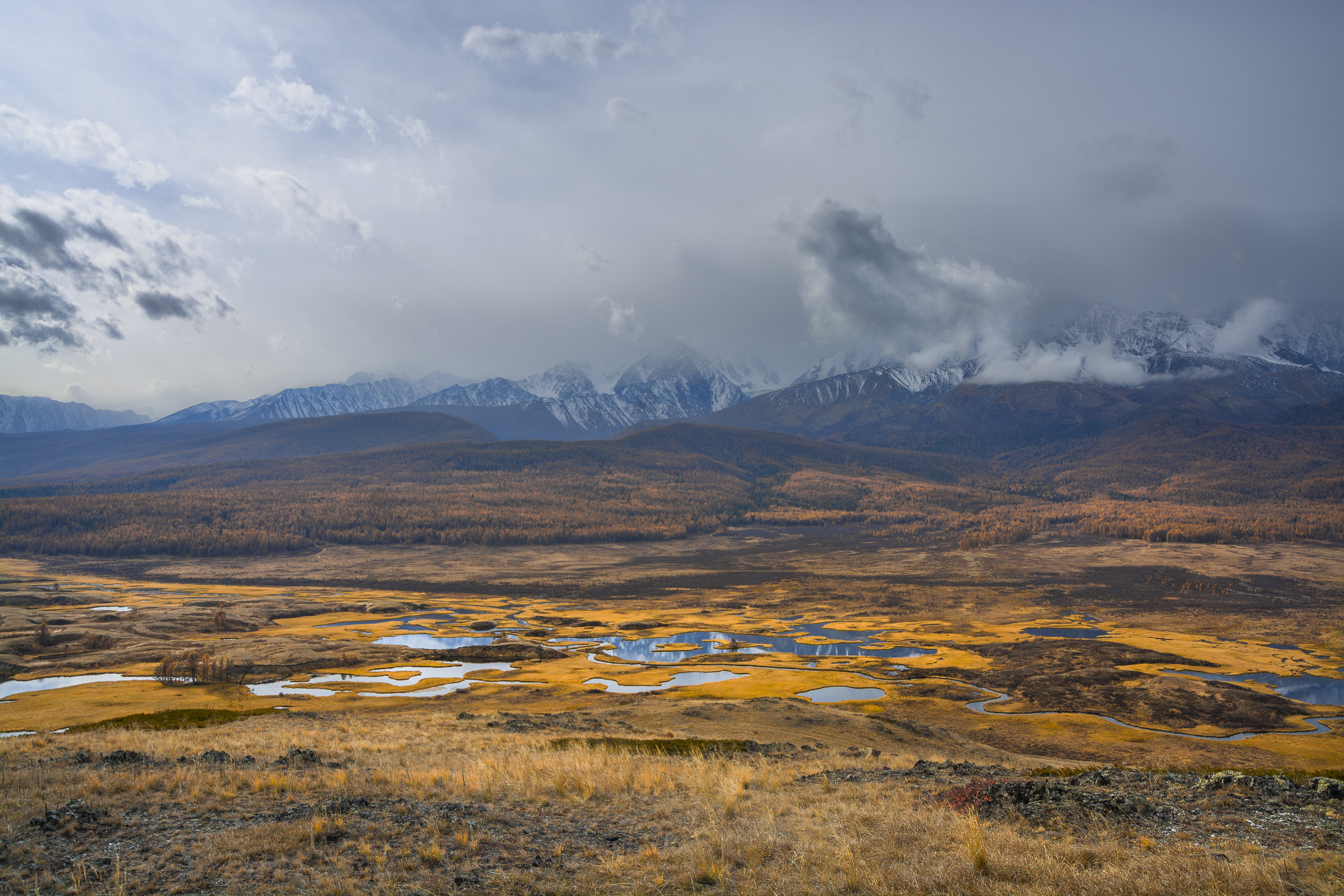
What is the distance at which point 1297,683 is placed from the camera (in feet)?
246

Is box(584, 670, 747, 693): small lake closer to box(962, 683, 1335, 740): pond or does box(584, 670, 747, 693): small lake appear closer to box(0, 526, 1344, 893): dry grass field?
box(0, 526, 1344, 893): dry grass field

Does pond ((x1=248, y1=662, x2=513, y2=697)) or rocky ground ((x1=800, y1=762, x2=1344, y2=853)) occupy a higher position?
rocky ground ((x1=800, y1=762, x2=1344, y2=853))

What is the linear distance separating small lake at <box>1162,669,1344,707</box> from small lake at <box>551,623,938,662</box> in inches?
1187

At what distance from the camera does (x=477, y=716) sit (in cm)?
4681

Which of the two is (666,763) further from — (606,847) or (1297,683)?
A: (1297,683)

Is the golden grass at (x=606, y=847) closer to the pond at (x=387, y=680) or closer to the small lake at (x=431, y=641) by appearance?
the pond at (x=387, y=680)

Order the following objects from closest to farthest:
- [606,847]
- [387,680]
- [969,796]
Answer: [606,847]
[969,796]
[387,680]

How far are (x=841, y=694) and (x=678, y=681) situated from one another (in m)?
17.2

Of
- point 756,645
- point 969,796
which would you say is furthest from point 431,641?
point 969,796

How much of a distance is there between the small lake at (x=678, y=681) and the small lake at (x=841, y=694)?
32.2 feet

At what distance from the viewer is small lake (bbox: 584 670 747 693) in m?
68.2

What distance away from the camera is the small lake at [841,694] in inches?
2571

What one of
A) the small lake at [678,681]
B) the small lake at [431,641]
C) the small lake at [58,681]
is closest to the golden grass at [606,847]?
the small lake at [678,681]

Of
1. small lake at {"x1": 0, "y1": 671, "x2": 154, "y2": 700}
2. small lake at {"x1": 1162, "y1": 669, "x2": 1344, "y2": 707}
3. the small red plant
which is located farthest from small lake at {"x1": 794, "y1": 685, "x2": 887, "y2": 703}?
small lake at {"x1": 0, "y1": 671, "x2": 154, "y2": 700}
